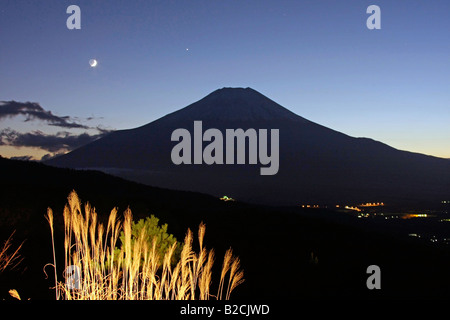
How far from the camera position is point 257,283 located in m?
14.8

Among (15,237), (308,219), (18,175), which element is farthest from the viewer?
(18,175)

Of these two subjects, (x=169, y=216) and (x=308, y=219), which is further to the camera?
(x=308, y=219)

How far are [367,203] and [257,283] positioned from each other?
151 meters

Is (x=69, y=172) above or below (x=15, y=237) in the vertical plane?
above

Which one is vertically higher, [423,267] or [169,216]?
[169,216]

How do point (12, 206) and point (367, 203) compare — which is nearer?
point (12, 206)

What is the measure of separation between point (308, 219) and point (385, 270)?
49.2 ft

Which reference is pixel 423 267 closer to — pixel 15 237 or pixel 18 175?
pixel 15 237
